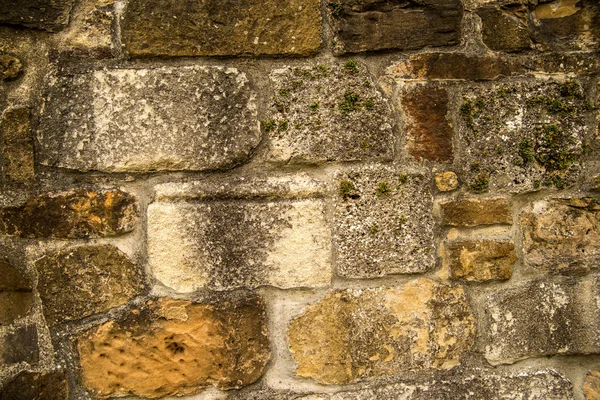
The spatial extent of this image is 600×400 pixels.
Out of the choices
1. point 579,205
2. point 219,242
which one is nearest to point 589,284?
point 579,205

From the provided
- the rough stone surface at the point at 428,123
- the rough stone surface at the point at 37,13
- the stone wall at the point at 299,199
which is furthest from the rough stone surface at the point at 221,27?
the rough stone surface at the point at 428,123

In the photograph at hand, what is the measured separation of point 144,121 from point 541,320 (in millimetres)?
1216

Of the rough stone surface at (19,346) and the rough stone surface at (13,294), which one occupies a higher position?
the rough stone surface at (13,294)

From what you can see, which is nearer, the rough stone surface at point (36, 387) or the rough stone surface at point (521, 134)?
the rough stone surface at point (36, 387)

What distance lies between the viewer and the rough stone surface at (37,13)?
1244 mm

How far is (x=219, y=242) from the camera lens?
1328mm

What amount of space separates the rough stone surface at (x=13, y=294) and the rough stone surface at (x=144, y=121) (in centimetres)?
30

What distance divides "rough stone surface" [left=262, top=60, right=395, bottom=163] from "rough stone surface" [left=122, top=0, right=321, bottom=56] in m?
0.08

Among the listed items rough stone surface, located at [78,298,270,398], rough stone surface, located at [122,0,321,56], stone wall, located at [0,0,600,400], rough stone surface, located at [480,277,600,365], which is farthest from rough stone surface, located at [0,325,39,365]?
rough stone surface, located at [480,277,600,365]

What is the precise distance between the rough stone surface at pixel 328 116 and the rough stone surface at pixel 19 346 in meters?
0.77

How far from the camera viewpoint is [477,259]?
1.42m

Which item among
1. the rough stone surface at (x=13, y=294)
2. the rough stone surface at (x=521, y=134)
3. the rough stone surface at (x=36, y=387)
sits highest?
the rough stone surface at (x=521, y=134)

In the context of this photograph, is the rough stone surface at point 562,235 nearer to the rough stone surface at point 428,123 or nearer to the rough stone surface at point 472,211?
the rough stone surface at point 472,211

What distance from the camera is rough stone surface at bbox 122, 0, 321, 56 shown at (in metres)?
1.30
